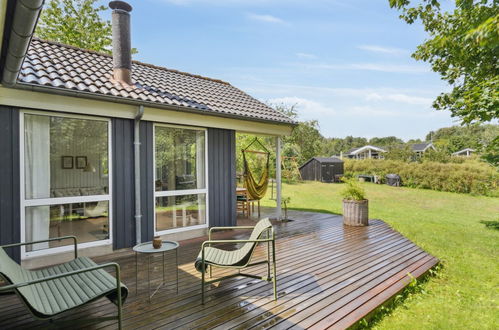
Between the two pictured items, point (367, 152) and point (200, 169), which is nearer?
point (200, 169)

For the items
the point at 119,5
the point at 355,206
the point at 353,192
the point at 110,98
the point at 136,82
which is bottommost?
the point at 355,206

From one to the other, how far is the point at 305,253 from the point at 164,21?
1049cm

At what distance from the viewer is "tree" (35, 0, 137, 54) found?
611 inches

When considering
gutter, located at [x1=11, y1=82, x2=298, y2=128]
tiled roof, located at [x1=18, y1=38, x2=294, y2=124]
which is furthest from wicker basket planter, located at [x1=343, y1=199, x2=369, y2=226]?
gutter, located at [x1=11, y1=82, x2=298, y2=128]

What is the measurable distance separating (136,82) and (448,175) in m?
17.5

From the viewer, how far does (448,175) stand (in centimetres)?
1623

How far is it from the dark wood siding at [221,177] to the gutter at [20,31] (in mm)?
3589

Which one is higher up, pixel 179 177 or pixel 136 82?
pixel 136 82

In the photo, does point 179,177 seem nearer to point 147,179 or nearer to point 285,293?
point 147,179

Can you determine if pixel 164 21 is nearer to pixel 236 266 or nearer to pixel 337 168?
pixel 236 266

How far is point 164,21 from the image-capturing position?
1107cm

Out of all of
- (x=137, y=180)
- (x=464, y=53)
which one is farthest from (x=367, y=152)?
(x=137, y=180)

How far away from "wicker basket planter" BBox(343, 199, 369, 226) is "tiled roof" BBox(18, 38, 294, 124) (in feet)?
8.09

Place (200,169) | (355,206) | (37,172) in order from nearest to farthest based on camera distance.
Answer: (37,172) < (200,169) < (355,206)
